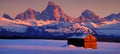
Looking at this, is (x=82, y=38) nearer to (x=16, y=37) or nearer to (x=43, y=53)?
(x=43, y=53)

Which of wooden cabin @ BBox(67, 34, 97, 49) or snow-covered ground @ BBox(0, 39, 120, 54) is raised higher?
wooden cabin @ BBox(67, 34, 97, 49)

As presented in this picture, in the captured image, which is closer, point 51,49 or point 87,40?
point 51,49

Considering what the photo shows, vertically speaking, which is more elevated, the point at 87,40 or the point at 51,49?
the point at 87,40

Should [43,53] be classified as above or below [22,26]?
below

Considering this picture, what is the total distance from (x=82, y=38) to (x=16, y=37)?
680 inches

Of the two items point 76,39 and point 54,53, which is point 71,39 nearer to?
point 76,39

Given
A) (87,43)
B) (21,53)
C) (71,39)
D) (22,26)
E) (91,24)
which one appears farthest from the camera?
(91,24)

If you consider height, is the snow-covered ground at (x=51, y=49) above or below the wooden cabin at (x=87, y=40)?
below

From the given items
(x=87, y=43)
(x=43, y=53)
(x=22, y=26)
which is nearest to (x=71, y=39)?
(x=87, y=43)

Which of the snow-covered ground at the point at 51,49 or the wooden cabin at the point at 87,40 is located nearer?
the snow-covered ground at the point at 51,49

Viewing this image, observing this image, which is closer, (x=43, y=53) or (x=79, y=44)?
(x=43, y=53)

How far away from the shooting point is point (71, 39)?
2561 centimetres

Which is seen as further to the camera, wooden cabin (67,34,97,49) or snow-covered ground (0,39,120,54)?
wooden cabin (67,34,97,49)

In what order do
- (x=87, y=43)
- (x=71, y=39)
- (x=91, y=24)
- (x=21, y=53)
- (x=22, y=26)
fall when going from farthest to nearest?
(x=91, y=24) < (x=22, y=26) < (x=71, y=39) < (x=87, y=43) < (x=21, y=53)
